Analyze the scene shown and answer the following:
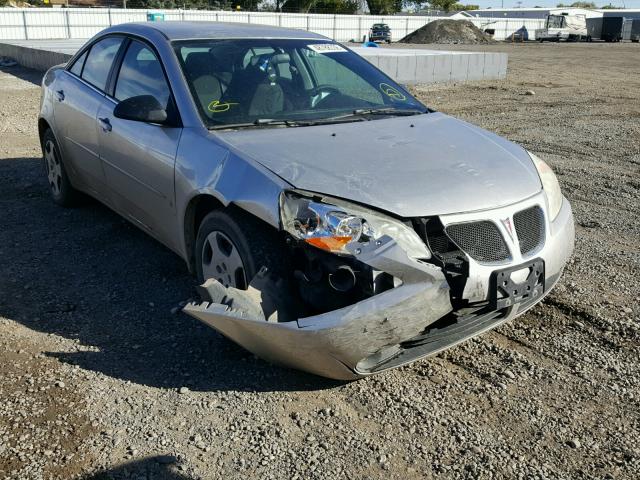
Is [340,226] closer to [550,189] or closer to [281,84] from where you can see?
[550,189]

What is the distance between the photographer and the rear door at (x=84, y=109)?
4.87 meters

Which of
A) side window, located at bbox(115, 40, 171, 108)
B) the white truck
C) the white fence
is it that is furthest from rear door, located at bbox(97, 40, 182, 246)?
the white truck

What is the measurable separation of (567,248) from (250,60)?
228 cm

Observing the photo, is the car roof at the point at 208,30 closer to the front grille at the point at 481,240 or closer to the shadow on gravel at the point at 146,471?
the front grille at the point at 481,240

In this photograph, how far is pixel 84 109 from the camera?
498 cm

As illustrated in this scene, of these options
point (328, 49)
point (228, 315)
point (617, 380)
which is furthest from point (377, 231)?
point (328, 49)

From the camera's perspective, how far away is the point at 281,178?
10.3ft

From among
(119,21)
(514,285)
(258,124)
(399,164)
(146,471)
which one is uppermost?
(119,21)

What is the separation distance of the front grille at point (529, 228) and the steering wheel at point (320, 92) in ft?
5.19

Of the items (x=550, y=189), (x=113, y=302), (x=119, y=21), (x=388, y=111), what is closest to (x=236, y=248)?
(x=113, y=302)

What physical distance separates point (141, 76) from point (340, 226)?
7.26ft

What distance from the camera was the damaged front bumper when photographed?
9.20 ft

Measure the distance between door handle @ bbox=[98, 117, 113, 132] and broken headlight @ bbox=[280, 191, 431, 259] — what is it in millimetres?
2052

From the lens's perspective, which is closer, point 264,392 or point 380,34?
point 264,392
